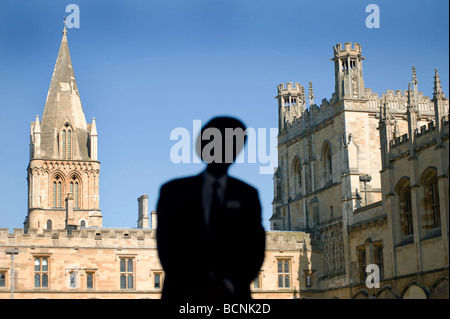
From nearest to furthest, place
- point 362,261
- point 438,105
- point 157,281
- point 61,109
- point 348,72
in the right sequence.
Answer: point 438,105 < point 362,261 < point 157,281 < point 348,72 < point 61,109

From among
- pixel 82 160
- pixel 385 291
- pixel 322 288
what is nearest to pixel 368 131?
pixel 322 288

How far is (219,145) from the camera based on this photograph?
12.8ft

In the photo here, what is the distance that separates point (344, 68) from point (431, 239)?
50.1ft

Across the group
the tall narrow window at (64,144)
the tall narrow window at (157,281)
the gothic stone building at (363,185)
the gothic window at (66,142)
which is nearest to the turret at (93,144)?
the gothic window at (66,142)

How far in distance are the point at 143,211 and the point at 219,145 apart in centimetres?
6033

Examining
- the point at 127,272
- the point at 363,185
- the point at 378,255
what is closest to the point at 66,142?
the point at 127,272

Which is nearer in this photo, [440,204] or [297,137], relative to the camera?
[440,204]

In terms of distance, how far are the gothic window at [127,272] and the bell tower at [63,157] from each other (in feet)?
138

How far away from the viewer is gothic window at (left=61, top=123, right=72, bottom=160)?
8700cm

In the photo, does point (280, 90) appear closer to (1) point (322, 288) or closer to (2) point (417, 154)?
(1) point (322, 288)

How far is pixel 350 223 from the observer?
4228cm

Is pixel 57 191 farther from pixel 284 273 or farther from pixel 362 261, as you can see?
pixel 362 261

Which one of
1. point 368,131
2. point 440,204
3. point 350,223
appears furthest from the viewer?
point 368,131
